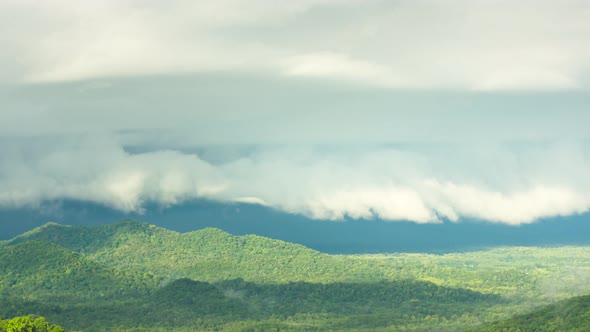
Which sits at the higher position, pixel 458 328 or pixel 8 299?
pixel 8 299

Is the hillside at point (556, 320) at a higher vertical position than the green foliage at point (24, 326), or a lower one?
lower

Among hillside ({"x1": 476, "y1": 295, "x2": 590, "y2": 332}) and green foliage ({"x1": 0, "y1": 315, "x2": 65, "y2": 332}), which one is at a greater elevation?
green foliage ({"x1": 0, "y1": 315, "x2": 65, "y2": 332})

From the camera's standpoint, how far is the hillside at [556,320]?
11662 cm

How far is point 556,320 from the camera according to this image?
119750 mm

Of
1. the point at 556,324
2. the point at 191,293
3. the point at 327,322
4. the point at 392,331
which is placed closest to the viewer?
the point at 556,324

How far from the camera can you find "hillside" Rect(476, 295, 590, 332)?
383 feet

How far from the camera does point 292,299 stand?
197250 millimetres

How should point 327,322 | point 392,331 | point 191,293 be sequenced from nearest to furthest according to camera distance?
point 392,331 < point 327,322 < point 191,293

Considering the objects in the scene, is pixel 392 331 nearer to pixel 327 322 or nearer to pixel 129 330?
pixel 327 322

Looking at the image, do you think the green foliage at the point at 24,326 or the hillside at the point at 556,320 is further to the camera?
the hillside at the point at 556,320

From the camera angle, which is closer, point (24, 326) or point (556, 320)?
point (24, 326)

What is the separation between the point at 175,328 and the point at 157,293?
29308mm

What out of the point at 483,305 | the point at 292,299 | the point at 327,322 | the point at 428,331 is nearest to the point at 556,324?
the point at 428,331

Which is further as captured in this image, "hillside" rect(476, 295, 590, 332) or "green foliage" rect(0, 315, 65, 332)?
"hillside" rect(476, 295, 590, 332)
